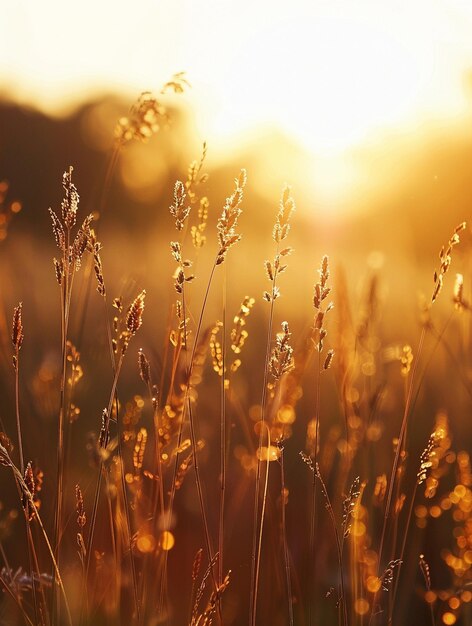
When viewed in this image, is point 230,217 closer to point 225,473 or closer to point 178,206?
point 178,206

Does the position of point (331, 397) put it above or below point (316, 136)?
below

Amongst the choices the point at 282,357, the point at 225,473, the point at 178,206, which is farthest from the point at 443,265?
the point at 225,473

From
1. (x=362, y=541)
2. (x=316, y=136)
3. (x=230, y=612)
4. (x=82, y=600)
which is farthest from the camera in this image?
(x=316, y=136)

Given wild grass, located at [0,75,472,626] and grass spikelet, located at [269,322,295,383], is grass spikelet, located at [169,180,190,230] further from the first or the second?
grass spikelet, located at [269,322,295,383]

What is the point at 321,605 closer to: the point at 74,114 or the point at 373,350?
the point at 373,350

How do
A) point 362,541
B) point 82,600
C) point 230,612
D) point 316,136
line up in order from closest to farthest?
1. point 82,600
2. point 362,541
3. point 230,612
4. point 316,136

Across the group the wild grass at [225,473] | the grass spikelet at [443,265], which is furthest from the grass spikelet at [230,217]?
the grass spikelet at [443,265]

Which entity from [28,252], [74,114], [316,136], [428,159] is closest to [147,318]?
[28,252]

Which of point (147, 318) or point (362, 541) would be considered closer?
point (362, 541)

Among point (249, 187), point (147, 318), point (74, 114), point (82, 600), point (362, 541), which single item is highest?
point (74, 114)
